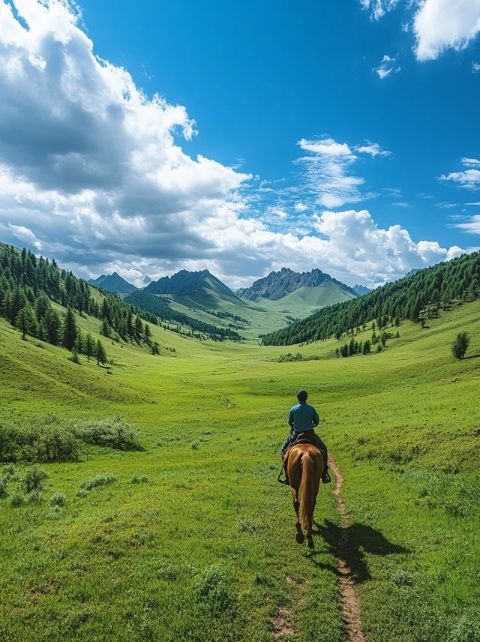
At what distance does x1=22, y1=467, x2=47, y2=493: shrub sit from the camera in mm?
23195

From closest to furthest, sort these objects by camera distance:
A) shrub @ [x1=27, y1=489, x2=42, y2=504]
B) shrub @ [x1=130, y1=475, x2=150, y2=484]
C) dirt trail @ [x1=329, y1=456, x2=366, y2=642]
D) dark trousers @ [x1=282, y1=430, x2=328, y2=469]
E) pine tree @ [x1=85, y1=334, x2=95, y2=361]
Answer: dirt trail @ [x1=329, y1=456, x2=366, y2=642]
dark trousers @ [x1=282, y1=430, x2=328, y2=469]
shrub @ [x1=27, y1=489, x2=42, y2=504]
shrub @ [x1=130, y1=475, x2=150, y2=484]
pine tree @ [x1=85, y1=334, x2=95, y2=361]

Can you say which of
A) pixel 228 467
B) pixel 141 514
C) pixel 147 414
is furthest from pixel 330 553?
pixel 147 414

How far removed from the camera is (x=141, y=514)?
57.9 feet

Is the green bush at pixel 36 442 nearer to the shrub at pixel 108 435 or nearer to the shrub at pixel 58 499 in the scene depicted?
the shrub at pixel 108 435

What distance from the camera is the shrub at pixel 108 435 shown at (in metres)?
40.6

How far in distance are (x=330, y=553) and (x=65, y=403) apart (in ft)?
173

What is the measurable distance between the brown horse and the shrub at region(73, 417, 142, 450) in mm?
27761

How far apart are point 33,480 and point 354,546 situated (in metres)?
19.3

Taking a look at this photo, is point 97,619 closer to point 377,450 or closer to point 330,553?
point 330,553

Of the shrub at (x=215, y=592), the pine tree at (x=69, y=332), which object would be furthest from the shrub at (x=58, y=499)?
the pine tree at (x=69, y=332)

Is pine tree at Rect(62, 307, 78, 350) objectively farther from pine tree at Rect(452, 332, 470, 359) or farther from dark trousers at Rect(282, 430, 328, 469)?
dark trousers at Rect(282, 430, 328, 469)

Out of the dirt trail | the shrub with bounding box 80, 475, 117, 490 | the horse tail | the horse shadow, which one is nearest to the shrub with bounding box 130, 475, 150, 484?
the shrub with bounding box 80, 475, 117, 490

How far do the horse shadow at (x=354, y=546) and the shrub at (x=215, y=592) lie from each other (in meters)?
4.03

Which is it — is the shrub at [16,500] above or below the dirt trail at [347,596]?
below
